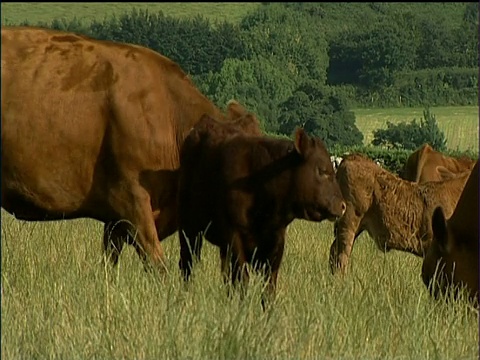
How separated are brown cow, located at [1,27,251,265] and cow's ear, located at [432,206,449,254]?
1746 millimetres

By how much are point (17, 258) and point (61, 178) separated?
0.57m

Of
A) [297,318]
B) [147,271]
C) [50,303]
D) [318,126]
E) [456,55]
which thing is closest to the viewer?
[297,318]

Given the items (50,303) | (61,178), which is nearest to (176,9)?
(61,178)

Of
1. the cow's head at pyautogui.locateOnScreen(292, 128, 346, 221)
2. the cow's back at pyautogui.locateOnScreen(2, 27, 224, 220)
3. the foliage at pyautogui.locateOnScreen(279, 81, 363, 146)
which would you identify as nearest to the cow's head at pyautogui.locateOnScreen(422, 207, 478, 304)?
the cow's head at pyautogui.locateOnScreen(292, 128, 346, 221)

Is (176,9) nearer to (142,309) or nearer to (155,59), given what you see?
(155,59)

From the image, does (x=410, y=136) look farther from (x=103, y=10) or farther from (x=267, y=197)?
(x=267, y=197)

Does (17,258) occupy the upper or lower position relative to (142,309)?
lower

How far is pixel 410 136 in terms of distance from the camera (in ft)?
122

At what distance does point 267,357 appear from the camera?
16.0 feet

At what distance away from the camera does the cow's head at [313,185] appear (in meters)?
6.30

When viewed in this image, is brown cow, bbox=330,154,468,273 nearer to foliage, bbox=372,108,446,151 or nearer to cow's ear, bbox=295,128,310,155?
cow's ear, bbox=295,128,310,155

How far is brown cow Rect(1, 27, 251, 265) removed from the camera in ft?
23.2

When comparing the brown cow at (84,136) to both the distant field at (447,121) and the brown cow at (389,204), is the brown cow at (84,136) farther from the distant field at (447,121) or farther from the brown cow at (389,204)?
the distant field at (447,121)

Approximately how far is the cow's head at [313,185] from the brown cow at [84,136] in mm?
1085
